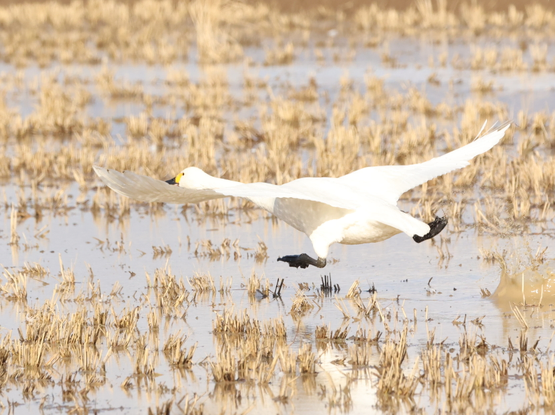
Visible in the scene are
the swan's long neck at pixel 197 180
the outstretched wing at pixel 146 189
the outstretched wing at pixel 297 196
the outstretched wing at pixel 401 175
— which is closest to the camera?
the outstretched wing at pixel 146 189

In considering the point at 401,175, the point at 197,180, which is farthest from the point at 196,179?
the point at 401,175

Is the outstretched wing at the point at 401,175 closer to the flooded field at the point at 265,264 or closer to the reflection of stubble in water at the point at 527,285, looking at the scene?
the flooded field at the point at 265,264

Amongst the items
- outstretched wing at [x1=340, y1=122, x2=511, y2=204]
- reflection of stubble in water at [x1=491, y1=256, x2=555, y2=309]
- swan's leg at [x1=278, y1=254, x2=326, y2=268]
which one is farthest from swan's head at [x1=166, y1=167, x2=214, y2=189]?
reflection of stubble in water at [x1=491, y1=256, x2=555, y2=309]

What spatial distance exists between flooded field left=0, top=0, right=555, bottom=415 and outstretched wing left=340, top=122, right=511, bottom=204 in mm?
712

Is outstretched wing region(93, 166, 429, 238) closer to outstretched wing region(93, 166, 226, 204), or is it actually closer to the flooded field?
outstretched wing region(93, 166, 226, 204)

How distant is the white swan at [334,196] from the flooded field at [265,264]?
1.49 ft

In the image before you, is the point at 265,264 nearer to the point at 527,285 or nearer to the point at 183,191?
the point at 527,285

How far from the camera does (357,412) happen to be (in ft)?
14.9

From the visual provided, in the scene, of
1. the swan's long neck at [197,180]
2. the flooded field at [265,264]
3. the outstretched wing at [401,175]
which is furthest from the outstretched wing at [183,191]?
the swan's long neck at [197,180]

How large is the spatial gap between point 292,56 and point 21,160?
1274cm

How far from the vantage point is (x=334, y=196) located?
616 cm

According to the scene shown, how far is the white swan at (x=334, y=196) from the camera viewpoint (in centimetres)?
568

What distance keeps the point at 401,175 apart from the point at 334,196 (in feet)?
3.12

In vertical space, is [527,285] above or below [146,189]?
below
